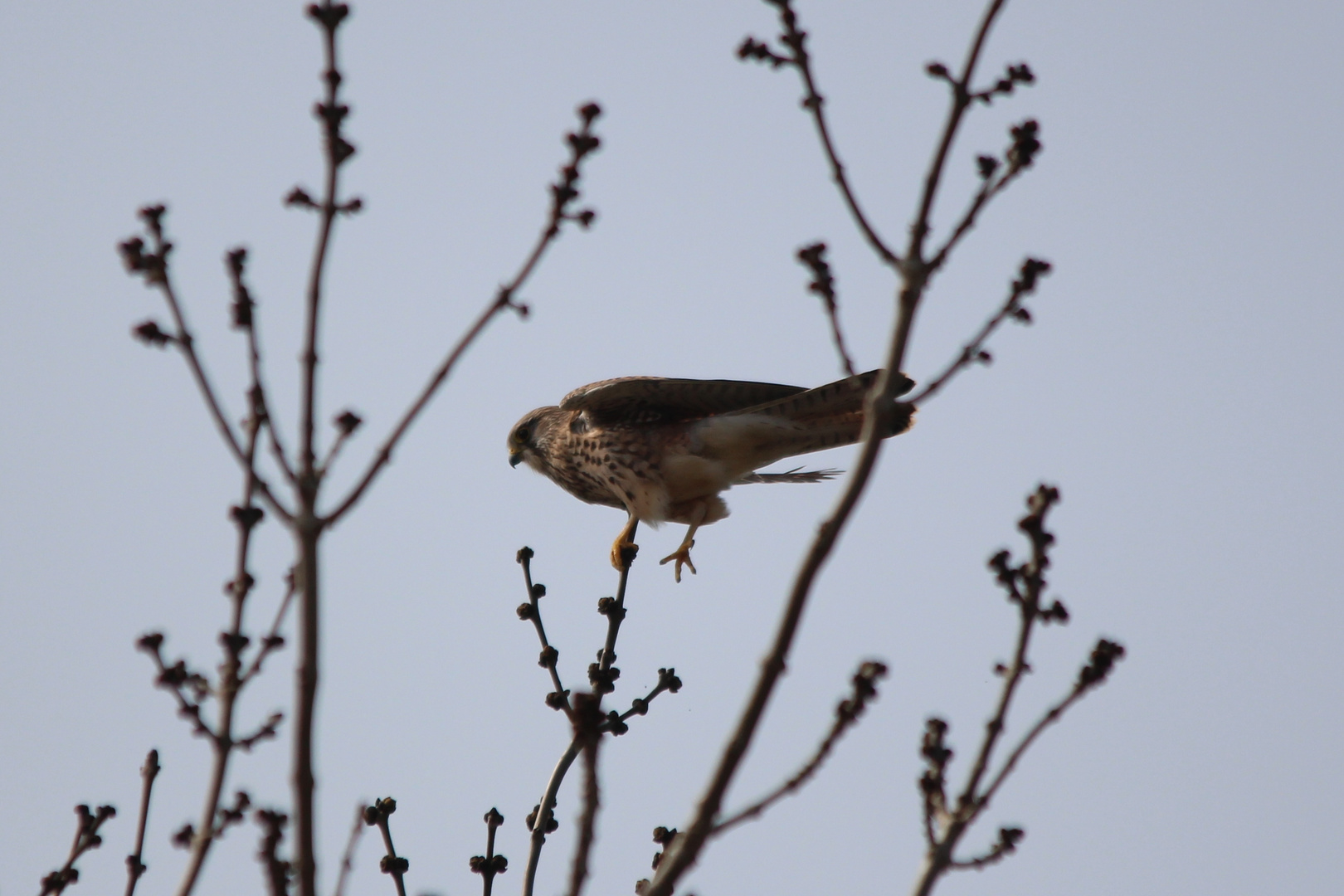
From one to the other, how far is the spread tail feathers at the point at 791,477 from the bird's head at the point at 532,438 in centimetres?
107

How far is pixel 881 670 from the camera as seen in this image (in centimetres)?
216

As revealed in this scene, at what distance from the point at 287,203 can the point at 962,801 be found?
159cm

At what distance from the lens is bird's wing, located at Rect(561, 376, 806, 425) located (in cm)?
505

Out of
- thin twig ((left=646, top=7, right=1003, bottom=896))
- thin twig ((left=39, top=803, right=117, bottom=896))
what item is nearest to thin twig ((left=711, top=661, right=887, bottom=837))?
thin twig ((left=646, top=7, right=1003, bottom=896))

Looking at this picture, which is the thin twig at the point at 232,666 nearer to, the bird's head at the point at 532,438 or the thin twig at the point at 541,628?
the thin twig at the point at 541,628

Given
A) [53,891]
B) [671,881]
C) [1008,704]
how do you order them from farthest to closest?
1. [53,891]
2. [1008,704]
3. [671,881]

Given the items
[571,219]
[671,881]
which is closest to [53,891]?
[671,881]

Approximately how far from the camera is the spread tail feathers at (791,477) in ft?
18.5

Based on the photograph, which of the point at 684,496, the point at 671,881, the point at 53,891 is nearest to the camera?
the point at 671,881

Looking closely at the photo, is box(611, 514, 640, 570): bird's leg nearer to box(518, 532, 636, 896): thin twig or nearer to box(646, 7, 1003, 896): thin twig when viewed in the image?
box(518, 532, 636, 896): thin twig

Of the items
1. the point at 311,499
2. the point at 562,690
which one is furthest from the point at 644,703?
the point at 311,499

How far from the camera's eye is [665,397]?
541 centimetres

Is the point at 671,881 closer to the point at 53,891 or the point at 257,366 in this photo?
the point at 257,366

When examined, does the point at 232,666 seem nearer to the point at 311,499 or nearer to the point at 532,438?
the point at 311,499
